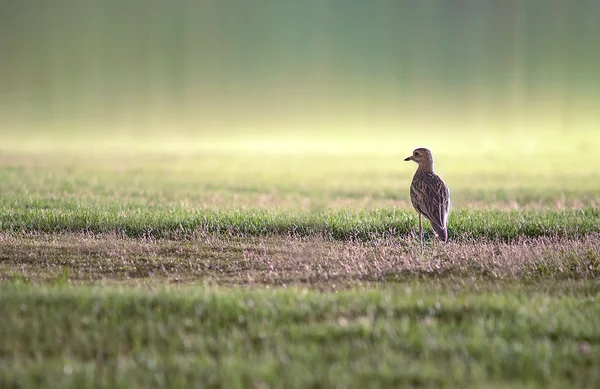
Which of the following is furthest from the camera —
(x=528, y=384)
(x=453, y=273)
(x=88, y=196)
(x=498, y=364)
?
(x=88, y=196)

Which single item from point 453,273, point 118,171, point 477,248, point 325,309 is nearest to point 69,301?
point 325,309

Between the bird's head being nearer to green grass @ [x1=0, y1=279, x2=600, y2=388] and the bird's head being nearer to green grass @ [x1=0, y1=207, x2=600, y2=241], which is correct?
green grass @ [x1=0, y1=207, x2=600, y2=241]

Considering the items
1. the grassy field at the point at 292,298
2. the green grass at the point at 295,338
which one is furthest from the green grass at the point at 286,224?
the green grass at the point at 295,338

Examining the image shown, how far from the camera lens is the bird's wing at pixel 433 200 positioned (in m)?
17.1

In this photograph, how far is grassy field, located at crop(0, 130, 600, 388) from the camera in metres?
9.08

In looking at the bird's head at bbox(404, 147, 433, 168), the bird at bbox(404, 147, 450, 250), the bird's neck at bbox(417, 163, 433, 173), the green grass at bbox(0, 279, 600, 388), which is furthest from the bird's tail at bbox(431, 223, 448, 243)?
the green grass at bbox(0, 279, 600, 388)

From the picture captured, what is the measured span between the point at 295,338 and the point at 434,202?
25.5ft

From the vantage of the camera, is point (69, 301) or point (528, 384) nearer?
point (528, 384)

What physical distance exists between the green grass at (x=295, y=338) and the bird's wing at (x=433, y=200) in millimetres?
4219

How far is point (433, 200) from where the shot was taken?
17156 mm

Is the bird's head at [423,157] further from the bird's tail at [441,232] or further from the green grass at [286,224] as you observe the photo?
the green grass at [286,224]

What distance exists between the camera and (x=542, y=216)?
864 inches

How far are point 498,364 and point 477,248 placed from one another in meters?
8.27

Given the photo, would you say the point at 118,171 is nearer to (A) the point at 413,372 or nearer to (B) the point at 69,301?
(B) the point at 69,301
